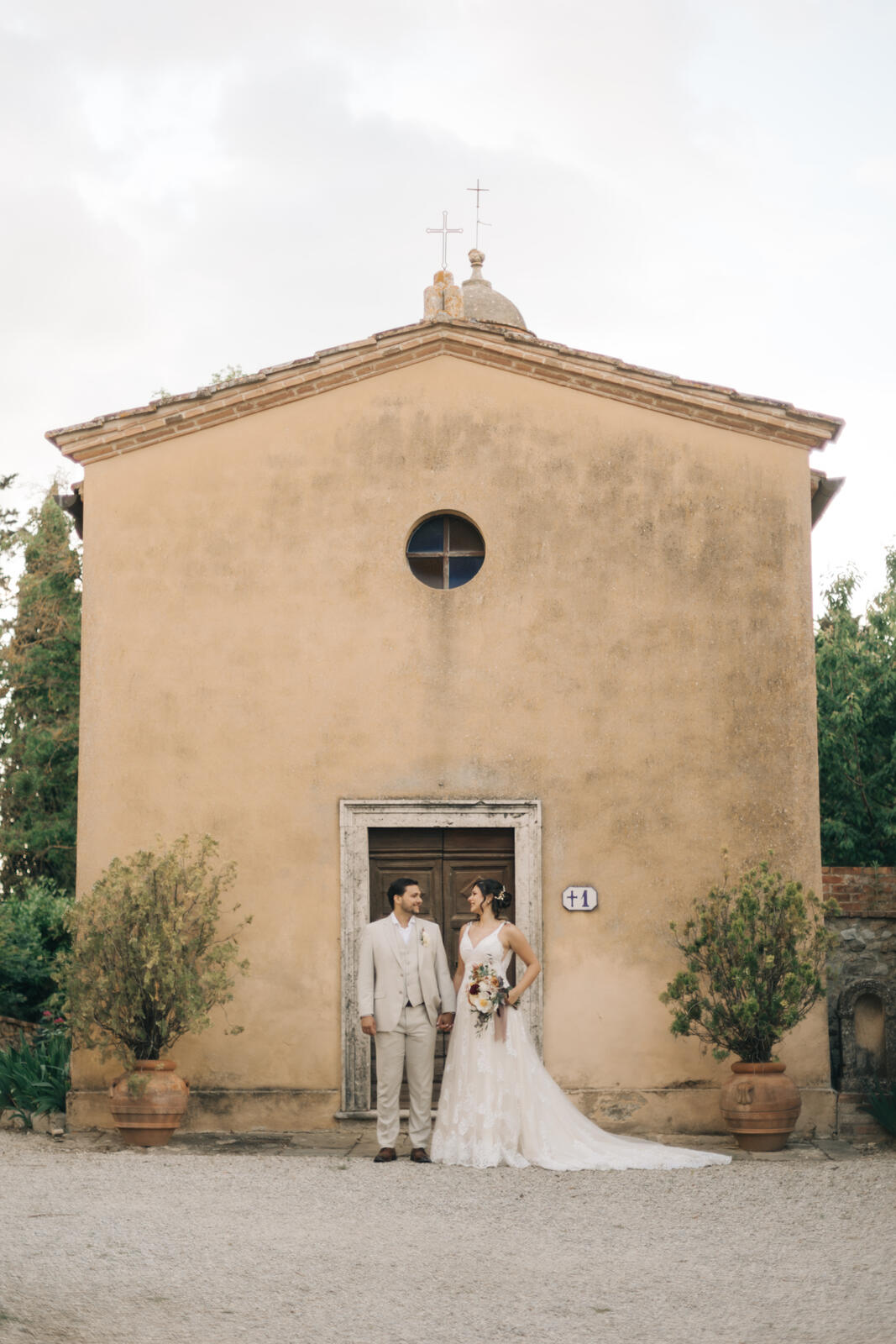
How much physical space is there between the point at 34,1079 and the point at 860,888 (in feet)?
21.1

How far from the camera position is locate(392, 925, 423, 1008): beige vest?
9.09m

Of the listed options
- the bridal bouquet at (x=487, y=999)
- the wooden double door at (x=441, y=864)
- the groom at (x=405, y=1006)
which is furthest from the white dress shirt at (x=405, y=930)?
the wooden double door at (x=441, y=864)

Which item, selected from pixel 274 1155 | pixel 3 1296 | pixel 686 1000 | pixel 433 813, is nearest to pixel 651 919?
pixel 686 1000

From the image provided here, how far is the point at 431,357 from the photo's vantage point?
11398 mm

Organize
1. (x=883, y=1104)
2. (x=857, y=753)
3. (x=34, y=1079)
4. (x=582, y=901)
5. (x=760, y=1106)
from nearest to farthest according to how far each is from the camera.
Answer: (x=760, y=1106) → (x=883, y=1104) → (x=582, y=901) → (x=34, y=1079) → (x=857, y=753)

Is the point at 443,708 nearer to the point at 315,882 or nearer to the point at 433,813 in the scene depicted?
the point at 433,813

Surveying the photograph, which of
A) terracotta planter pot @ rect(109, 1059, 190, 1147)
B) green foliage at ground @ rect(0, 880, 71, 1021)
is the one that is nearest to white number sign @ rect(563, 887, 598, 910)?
terracotta planter pot @ rect(109, 1059, 190, 1147)

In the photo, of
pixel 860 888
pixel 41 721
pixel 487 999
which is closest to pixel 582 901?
pixel 487 999

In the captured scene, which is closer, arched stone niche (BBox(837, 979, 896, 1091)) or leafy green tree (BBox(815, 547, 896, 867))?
arched stone niche (BBox(837, 979, 896, 1091))

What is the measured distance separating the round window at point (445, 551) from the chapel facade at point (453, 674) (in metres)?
0.02

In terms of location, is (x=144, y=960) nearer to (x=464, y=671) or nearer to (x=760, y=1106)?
(x=464, y=671)

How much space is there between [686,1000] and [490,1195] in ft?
8.99

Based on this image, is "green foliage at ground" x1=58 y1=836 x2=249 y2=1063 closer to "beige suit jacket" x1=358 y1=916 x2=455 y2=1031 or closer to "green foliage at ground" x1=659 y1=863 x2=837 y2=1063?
"beige suit jacket" x1=358 y1=916 x2=455 y2=1031

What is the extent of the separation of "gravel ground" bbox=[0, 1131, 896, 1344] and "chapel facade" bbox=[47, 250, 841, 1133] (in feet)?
5.72
